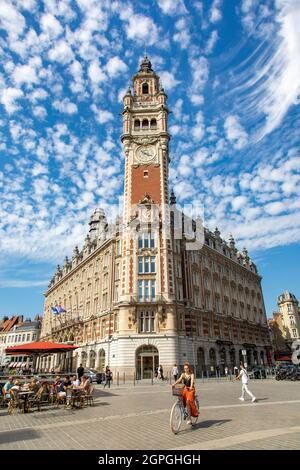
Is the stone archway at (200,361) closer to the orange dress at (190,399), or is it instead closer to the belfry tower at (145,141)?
the belfry tower at (145,141)

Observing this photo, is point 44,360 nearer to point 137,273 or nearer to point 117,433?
point 137,273

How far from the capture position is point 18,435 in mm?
9062

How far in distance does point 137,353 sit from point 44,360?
133 ft

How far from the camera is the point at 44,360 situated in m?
67.6

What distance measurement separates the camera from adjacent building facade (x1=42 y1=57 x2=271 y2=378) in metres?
36.6

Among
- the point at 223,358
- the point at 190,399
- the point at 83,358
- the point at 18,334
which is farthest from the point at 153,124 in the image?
the point at 18,334

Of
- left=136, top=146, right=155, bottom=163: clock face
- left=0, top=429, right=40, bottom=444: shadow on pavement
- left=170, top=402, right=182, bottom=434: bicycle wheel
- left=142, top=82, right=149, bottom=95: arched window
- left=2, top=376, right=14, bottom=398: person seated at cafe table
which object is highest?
left=142, top=82, right=149, bottom=95: arched window

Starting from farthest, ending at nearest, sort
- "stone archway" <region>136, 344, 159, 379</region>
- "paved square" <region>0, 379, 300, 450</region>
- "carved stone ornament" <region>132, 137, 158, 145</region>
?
1. "carved stone ornament" <region>132, 137, 158, 145</region>
2. "stone archway" <region>136, 344, 159, 379</region>
3. "paved square" <region>0, 379, 300, 450</region>

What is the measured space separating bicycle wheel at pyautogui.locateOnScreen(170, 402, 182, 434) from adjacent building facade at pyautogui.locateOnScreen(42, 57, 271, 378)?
86.7 feet

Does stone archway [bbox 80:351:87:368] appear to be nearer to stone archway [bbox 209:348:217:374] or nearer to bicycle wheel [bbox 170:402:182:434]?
stone archway [bbox 209:348:217:374]


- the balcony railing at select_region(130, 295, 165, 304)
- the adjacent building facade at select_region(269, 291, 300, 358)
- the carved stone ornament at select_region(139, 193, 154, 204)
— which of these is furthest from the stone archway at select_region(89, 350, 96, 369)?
the adjacent building facade at select_region(269, 291, 300, 358)

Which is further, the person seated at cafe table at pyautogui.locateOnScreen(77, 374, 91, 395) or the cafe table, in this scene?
the person seated at cafe table at pyautogui.locateOnScreen(77, 374, 91, 395)

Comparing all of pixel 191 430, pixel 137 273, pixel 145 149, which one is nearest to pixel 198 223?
pixel 145 149
